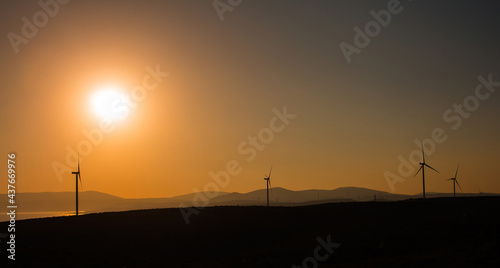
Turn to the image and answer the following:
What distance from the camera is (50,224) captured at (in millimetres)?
71250

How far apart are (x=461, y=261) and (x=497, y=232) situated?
395 inches

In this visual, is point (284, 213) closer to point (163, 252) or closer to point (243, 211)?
point (243, 211)

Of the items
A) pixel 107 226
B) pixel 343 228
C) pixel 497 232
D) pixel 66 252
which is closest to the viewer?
pixel 497 232

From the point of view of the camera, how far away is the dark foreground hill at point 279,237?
147 feet

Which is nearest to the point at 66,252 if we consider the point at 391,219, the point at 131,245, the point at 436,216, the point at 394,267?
the point at 131,245

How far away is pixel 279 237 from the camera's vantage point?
60750 millimetres

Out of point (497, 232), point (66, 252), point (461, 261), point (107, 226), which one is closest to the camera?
point (461, 261)

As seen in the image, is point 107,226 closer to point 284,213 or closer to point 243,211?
point 243,211

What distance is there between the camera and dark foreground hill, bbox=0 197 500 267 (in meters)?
44.9

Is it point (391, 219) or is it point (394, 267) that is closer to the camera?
point (394, 267)

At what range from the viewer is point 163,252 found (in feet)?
191

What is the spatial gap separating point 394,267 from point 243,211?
1553 inches

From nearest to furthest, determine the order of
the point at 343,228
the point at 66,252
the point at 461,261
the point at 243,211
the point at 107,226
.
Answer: the point at 461,261
the point at 66,252
the point at 343,228
the point at 107,226
the point at 243,211

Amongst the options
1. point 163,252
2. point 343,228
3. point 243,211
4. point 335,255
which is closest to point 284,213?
point 243,211
